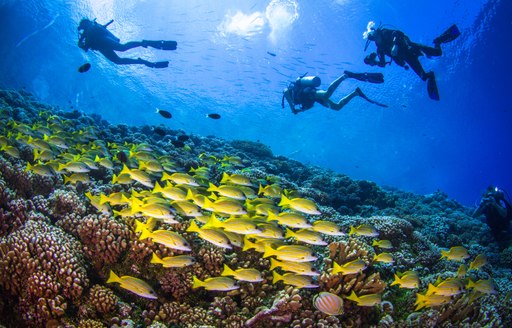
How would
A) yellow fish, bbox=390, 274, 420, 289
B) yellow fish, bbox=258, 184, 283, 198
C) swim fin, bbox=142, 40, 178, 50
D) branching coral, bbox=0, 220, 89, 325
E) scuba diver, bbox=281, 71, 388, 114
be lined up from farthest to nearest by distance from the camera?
swim fin, bbox=142, 40, 178, 50
scuba diver, bbox=281, 71, 388, 114
yellow fish, bbox=258, 184, 283, 198
yellow fish, bbox=390, 274, 420, 289
branching coral, bbox=0, 220, 89, 325

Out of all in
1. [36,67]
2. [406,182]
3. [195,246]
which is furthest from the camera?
[406,182]

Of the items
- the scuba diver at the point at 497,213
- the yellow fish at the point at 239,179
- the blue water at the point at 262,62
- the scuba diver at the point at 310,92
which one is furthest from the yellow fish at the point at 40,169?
the blue water at the point at 262,62

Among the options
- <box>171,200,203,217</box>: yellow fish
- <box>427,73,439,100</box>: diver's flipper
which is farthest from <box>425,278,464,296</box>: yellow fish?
<box>427,73,439,100</box>: diver's flipper

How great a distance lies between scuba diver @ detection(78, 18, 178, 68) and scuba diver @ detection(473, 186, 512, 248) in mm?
16814

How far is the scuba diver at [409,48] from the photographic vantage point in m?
11.6

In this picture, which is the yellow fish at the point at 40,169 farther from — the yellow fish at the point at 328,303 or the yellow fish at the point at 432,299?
the yellow fish at the point at 432,299

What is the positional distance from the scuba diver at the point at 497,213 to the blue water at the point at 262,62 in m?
21.0

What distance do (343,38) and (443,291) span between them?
49.0 metres

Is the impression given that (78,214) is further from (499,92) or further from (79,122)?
(499,92)

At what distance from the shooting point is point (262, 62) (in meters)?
52.5

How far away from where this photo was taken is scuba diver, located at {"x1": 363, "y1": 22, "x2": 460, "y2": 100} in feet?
37.9

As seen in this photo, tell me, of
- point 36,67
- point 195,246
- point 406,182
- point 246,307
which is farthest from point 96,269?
point 406,182

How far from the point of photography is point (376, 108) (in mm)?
67562

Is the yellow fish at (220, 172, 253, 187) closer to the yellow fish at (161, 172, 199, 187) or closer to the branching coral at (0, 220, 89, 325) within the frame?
the yellow fish at (161, 172, 199, 187)
